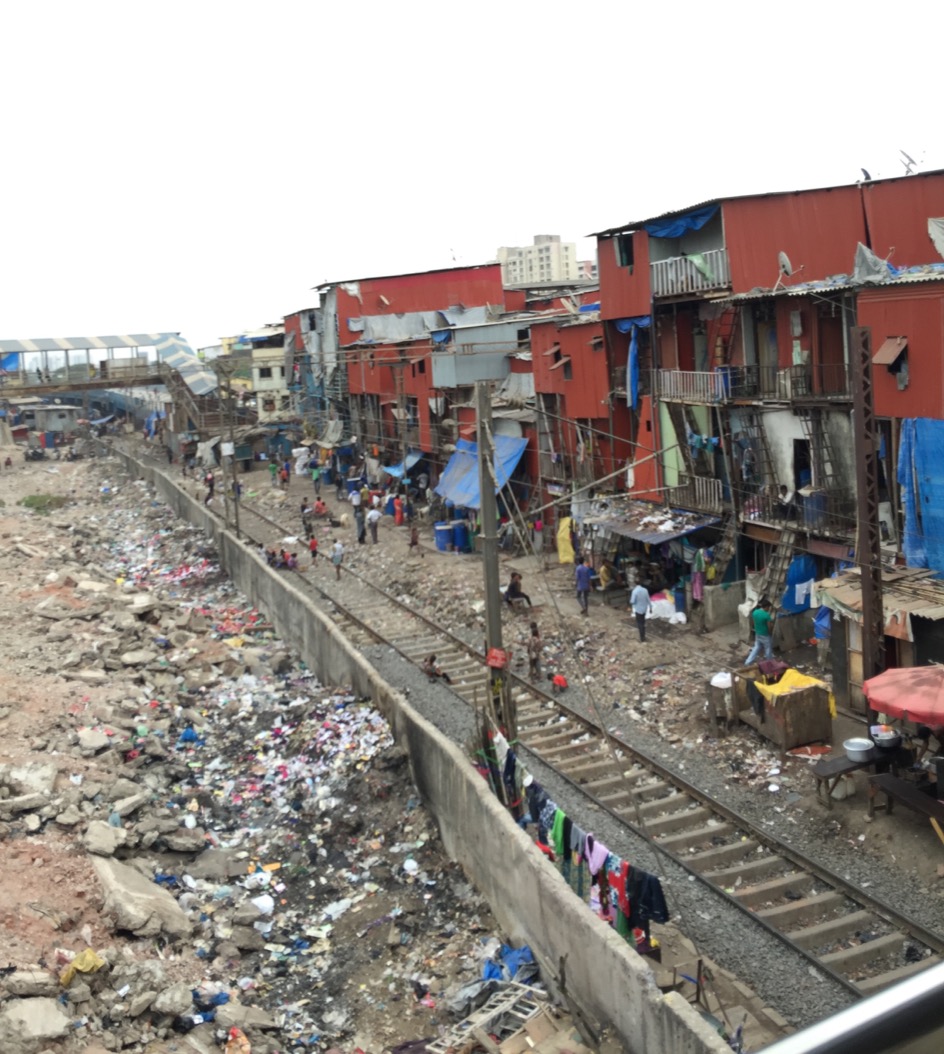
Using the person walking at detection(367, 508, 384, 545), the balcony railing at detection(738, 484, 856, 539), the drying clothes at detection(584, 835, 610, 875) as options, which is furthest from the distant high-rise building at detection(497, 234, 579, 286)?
the drying clothes at detection(584, 835, 610, 875)

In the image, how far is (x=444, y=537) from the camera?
107ft

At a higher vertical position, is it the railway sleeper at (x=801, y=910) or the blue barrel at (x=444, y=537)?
→ the blue barrel at (x=444, y=537)

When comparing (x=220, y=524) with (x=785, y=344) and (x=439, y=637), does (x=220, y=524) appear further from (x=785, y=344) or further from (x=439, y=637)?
(x=785, y=344)

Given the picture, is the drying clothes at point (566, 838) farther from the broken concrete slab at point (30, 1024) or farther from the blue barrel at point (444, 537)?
the blue barrel at point (444, 537)

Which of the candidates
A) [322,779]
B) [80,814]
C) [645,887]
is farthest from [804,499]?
[80,814]

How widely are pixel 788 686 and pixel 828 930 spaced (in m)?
5.01

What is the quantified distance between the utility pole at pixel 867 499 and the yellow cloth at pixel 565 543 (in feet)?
47.4

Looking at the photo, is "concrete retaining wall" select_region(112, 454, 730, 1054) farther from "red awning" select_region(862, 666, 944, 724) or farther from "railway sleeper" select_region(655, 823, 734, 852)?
"red awning" select_region(862, 666, 944, 724)

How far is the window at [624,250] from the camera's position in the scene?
2564cm

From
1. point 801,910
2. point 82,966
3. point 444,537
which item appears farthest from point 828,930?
point 444,537

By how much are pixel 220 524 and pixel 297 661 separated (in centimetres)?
1447

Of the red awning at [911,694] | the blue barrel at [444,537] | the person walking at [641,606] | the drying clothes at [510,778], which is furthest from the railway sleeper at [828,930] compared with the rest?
the blue barrel at [444,537]

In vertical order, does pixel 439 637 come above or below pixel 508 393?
below

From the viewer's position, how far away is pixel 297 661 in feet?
75.8
